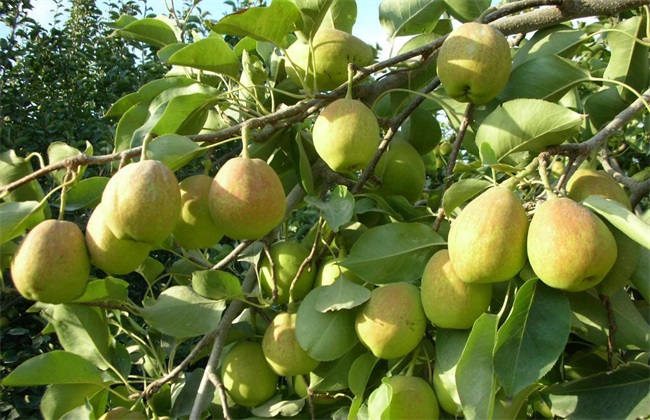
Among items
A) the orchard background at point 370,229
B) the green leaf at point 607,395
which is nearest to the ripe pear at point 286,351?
the orchard background at point 370,229

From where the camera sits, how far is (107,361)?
1.43 m

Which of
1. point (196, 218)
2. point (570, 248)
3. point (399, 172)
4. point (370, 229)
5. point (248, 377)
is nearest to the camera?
point (570, 248)

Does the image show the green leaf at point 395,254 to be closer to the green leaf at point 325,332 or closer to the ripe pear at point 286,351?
the green leaf at point 325,332

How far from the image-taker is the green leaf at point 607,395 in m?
1.00

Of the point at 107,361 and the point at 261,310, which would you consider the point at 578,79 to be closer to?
the point at 261,310

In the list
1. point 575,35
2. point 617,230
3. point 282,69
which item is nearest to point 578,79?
point 575,35

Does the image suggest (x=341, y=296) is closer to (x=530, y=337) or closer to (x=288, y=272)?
(x=288, y=272)

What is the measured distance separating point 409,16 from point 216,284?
0.85 metres

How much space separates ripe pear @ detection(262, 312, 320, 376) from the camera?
1.25 m

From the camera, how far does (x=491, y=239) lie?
36.6 inches

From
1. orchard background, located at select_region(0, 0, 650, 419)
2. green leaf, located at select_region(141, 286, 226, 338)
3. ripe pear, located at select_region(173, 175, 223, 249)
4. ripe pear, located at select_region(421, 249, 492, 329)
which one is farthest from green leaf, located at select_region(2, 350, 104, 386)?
ripe pear, located at select_region(421, 249, 492, 329)

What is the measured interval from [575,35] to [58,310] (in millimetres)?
1323

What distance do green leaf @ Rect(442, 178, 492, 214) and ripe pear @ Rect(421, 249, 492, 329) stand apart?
91mm

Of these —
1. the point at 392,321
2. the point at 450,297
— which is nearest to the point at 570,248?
the point at 450,297
